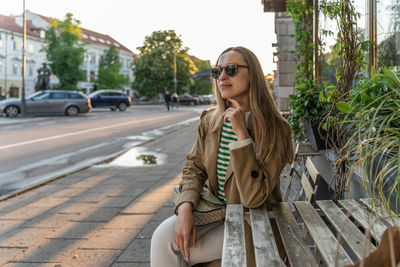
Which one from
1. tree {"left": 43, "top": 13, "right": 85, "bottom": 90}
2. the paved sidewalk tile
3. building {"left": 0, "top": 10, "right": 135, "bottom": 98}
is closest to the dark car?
tree {"left": 43, "top": 13, "right": 85, "bottom": 90}

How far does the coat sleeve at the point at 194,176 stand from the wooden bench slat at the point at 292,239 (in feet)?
1.40

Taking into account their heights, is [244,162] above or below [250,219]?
above

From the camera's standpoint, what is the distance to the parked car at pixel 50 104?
84.0 feet

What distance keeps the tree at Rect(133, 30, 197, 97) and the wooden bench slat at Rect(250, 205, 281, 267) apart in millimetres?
59857

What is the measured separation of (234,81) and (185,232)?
835 millimetres

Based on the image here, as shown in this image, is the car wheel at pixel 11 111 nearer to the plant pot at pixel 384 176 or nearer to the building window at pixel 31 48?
the plant pot at pixel 384 176

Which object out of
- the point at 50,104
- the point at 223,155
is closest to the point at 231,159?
the point at 223,155

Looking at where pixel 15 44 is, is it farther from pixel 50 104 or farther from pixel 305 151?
pixel 305 151

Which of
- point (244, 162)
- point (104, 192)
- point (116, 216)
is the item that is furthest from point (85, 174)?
point (244, 162)

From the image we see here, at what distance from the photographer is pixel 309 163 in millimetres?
3020

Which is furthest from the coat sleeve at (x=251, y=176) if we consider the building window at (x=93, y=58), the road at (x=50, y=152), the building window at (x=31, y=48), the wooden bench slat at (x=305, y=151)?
the building window at (x=93, y=58)

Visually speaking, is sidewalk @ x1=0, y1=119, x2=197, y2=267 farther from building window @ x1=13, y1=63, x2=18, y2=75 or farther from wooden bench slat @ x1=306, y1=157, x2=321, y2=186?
building window @ x1=13, y1=63, x2=18, y2=75

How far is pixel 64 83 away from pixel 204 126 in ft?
151

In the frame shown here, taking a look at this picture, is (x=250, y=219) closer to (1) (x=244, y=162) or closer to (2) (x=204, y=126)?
(1) (x=244, y=162)
